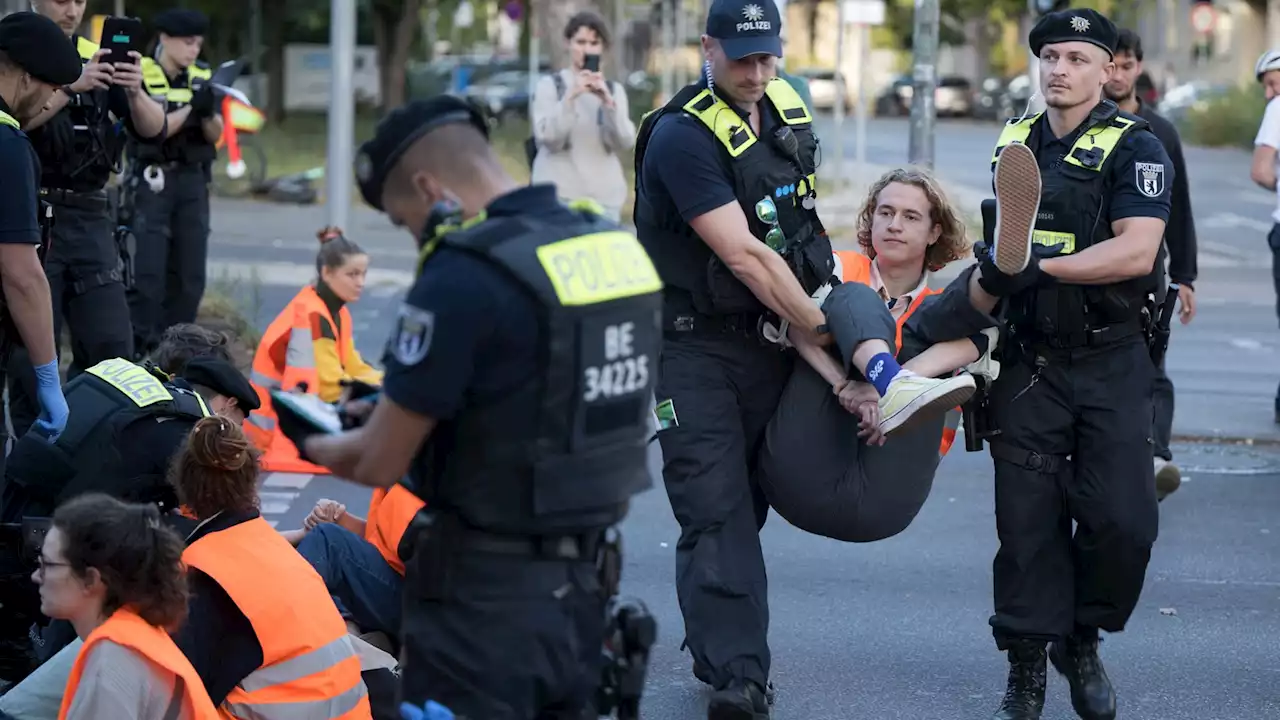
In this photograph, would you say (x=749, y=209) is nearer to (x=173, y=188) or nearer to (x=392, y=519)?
(x=392, y=519)

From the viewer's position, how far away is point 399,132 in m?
3.44

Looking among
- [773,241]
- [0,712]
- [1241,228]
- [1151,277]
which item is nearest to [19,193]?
[0,712]

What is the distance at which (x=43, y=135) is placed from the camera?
23.9ft

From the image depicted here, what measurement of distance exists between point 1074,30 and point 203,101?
533 cm

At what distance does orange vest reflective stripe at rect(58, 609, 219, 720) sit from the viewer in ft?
12.4

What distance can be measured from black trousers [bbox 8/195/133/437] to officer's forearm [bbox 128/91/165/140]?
77 centimetres

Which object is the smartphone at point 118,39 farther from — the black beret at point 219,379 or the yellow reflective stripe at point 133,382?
the black beret at point 219,379

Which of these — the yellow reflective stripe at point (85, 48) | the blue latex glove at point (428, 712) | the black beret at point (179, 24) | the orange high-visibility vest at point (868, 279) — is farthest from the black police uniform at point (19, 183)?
the black beret at point (179, 24)

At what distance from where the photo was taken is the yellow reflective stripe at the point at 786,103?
17.0 ft

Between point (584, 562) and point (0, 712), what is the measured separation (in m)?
1.64

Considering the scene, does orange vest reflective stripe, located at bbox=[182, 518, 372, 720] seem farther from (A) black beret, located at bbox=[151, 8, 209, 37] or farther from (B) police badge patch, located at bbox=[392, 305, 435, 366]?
(A) black beret, located at bbox=[151, 8, 209, 37]

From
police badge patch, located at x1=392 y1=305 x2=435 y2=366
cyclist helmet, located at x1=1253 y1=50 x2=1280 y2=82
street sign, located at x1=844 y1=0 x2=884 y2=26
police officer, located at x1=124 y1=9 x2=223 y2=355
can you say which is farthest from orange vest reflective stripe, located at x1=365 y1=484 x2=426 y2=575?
street sign, located at x1=844 y1=0 x2=884 y2=26

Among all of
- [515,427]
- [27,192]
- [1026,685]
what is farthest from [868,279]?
[27,192]

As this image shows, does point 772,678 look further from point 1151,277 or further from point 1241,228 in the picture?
point 1241,228
